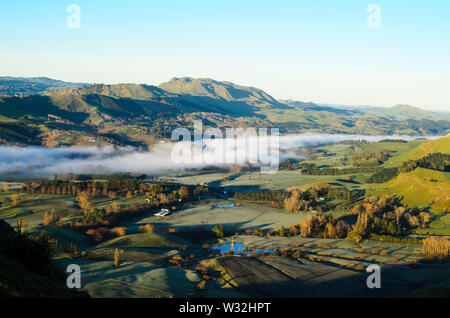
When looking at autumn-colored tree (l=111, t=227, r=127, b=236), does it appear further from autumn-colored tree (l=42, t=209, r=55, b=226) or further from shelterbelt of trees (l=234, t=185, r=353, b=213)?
shelterbelt of trees (l=234, t=185, r=353, b=213)

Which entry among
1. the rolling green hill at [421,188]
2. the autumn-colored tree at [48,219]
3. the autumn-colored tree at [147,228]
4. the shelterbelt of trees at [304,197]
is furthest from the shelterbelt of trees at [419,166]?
the autumn-colored tree at [48,219]

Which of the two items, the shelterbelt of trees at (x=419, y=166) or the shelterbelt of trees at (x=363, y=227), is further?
the shelterbelt of trees at (x=419, y=166)

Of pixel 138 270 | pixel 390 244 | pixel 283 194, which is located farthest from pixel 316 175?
pixel 138 270

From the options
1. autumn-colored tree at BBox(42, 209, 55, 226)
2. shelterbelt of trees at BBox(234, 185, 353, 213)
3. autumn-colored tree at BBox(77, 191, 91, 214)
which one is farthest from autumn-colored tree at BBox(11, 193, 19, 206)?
shelterbelt of trees at BBox(234, 185, 353, 213)

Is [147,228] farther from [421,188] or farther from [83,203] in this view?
[421,188]

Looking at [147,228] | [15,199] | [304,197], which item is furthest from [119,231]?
[304,197]

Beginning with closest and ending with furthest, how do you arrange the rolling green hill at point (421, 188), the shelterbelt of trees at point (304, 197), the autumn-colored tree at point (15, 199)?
the autumn-colored tree at point (15, 199), the rolling green hill at point (421, 188), the shelterbelt of trees at point (304, 197)

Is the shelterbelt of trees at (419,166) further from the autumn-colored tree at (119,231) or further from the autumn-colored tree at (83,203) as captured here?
the autumn-colored tree at (83,203)

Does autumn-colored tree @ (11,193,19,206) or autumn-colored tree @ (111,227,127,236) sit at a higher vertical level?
autumn-colored tree @ (11,193,19,206)

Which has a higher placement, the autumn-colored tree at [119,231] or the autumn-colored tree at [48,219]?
the autumn-colored tree at [48,219]

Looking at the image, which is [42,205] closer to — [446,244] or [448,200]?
[446,244]

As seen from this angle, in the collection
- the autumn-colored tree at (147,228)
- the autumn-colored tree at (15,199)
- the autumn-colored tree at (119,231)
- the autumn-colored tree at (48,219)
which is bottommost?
the autumn-colored tree at (147,228)
